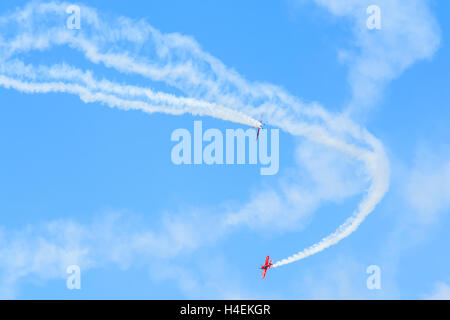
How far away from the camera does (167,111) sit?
7456cm
